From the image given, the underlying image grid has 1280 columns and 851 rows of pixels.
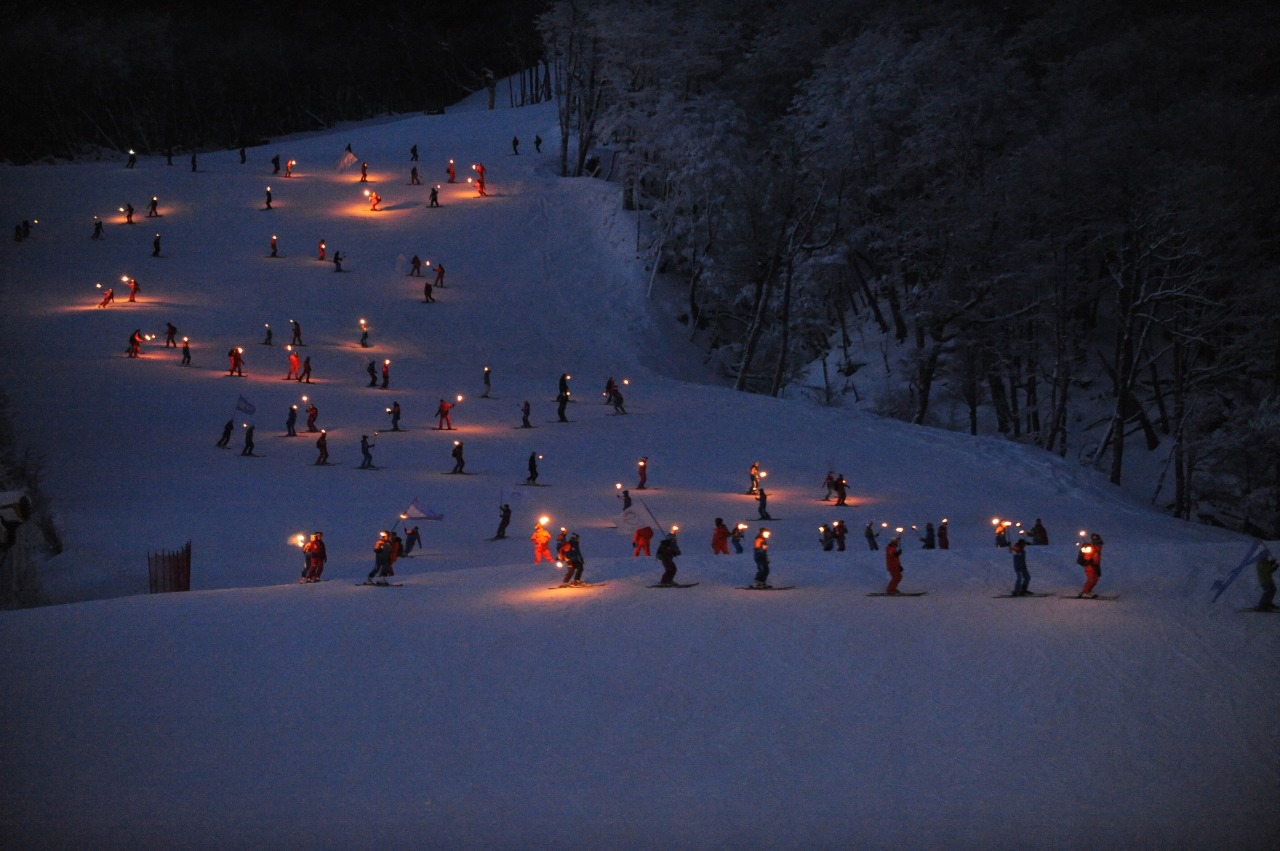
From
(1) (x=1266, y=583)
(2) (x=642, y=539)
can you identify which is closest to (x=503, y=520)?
(2) (x=642, y=539)

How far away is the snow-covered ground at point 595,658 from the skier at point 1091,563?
580 millimetres

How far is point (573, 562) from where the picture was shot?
20.1 metres

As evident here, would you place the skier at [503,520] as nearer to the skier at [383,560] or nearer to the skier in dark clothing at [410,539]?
the skier in dark clothing at [410,539]

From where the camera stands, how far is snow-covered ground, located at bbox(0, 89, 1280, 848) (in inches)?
476

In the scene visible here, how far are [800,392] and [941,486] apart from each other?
865 inches

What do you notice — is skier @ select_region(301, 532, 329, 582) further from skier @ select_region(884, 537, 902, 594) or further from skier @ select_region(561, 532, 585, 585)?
skier @ select_region(884, 537, 902, 594)

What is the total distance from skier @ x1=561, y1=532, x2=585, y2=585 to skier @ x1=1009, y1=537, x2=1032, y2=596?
777 centimetres

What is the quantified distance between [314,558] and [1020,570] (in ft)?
44.2

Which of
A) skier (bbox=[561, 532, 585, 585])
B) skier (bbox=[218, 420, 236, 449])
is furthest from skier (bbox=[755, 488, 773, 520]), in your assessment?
skier (bbox=[218, 420, 236, 449])

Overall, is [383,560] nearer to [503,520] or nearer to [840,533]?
[503,520]

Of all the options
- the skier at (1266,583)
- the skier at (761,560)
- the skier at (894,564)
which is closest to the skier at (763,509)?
the skier at (761,560)

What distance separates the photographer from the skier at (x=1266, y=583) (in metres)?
18.0

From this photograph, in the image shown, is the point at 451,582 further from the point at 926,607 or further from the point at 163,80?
the point at 163,80

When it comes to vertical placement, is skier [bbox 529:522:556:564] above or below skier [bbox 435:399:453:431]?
below
